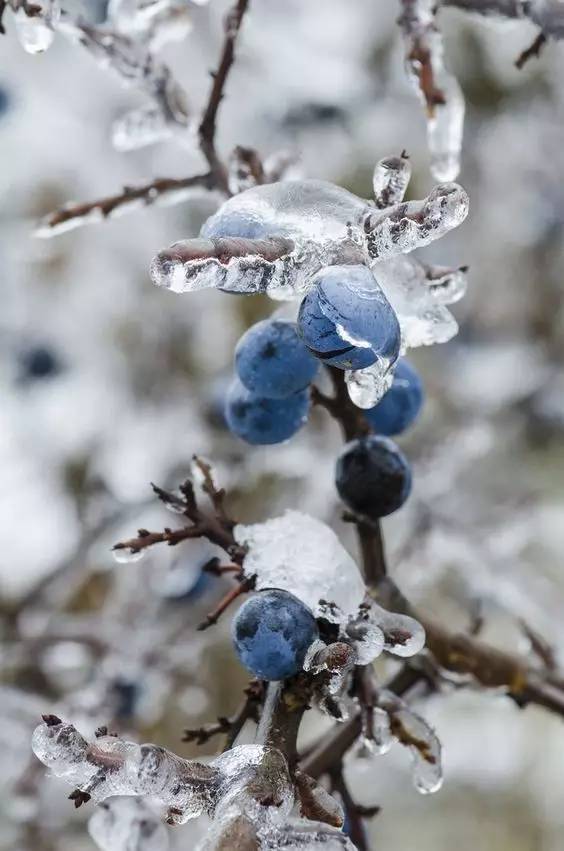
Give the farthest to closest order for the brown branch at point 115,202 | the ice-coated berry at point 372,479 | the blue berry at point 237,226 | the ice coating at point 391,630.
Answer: the brown branch at point 115,202 < the ice-coated berry at point 372,479 < the ice coating at point 391,630 < the blue berry at point 237,226

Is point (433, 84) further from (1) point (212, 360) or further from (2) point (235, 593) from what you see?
(1) point (212, 360)

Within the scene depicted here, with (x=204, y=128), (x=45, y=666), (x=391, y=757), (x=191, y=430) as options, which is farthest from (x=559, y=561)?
(x=204, y=128)

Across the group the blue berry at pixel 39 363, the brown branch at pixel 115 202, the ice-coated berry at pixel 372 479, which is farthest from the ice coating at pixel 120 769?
the blue berry at pixel 39 363

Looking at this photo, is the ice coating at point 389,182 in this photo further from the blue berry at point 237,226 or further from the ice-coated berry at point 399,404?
the ice-coated berry at point 399,404

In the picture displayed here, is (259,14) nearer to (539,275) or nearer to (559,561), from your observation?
(539,275)

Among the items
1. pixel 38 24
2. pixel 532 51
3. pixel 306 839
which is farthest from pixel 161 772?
pixel 532 51
